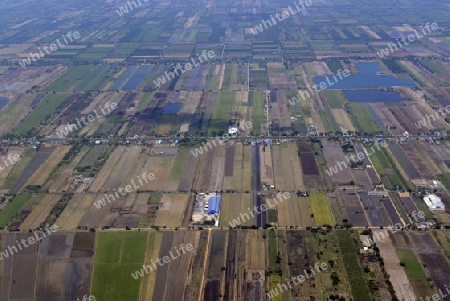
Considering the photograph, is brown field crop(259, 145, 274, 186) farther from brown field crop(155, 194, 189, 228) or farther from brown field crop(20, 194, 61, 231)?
brown field crop(20, 194, 61, 231)

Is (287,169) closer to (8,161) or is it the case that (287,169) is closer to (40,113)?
(8,161)

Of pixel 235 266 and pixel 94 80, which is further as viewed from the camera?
pixel 94 80

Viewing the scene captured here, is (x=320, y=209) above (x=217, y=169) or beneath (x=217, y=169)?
beneath

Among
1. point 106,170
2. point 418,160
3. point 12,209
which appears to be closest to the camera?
point 12,209

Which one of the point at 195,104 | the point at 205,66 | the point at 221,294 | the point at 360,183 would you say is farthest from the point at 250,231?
the point at 205,66

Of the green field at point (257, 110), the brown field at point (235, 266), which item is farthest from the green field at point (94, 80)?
the brown field at point (235, 266)

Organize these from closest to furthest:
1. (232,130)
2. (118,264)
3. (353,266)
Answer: (353,266)
(118,264)
(232,130)

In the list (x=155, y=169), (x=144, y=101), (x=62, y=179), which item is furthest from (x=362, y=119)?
(x=62, y=179)

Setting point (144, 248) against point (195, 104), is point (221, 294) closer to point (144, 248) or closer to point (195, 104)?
point (144, 248)
